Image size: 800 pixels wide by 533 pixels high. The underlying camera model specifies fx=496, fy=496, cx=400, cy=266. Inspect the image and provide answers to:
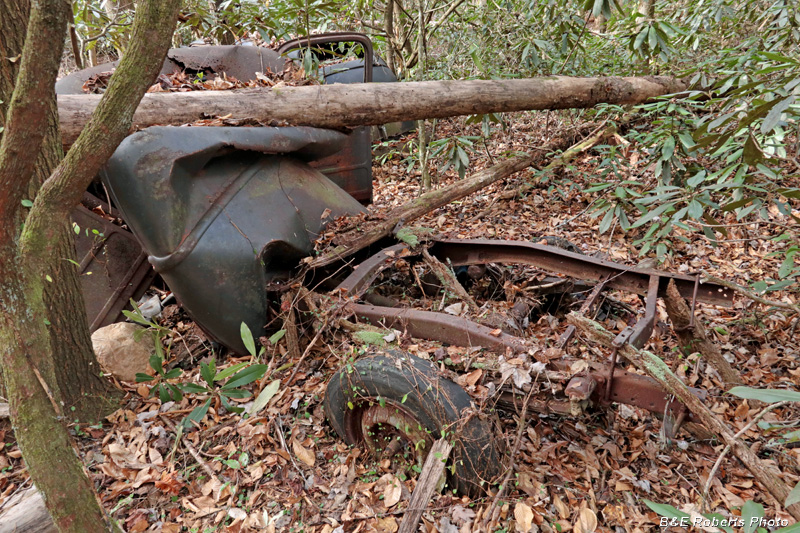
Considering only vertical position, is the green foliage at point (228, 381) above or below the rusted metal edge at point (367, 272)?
below

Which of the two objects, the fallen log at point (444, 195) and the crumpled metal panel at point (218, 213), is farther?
the fallen log at point (444, 195)

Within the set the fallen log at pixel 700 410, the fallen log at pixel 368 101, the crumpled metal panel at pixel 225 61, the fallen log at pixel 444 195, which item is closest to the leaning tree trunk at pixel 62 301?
the fallen log at pixel 368 101

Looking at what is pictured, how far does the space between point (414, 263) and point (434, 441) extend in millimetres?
1447

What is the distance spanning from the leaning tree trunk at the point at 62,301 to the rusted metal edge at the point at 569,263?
6.99 ft

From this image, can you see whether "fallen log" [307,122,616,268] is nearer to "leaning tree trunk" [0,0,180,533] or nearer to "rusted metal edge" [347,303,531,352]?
"rusted metal edge" [347,303,531,352]

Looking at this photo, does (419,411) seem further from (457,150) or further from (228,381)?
(457,150)

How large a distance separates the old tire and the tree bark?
1293mm

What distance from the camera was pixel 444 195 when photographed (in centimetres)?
486

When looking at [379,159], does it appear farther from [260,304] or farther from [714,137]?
[714,137]

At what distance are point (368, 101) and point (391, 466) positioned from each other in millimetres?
2835

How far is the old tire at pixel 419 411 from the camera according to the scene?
2.16 m

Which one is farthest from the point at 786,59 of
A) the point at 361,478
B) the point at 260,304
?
the point at 260,304

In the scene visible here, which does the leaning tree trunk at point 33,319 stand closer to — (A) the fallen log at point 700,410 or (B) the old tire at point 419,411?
(B) the old tire at point 419,411

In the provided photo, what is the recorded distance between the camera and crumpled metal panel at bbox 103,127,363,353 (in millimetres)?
2711
